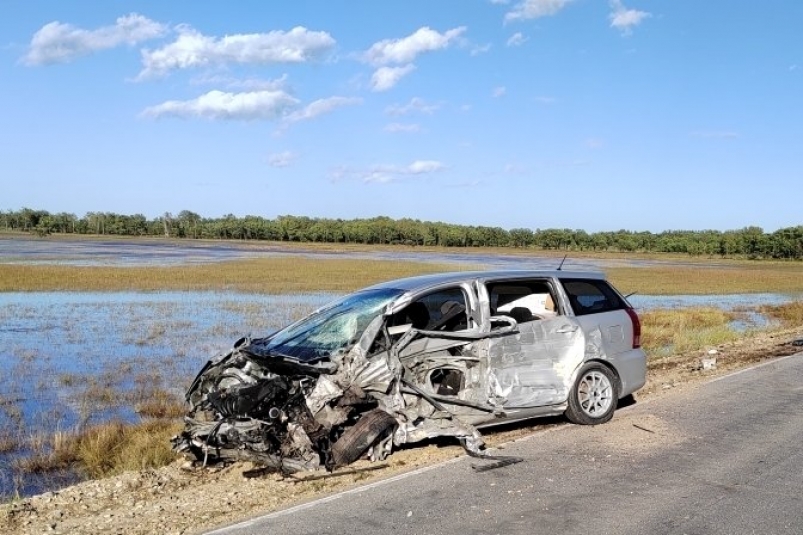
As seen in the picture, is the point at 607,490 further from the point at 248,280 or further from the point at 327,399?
the point at 248,280

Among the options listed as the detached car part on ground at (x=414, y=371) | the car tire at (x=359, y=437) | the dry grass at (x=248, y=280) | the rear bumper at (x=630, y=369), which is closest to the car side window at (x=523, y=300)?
the detached car part on ground at (x=414, y=371)

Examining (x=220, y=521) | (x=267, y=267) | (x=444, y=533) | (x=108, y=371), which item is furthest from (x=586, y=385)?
(x=267, y=267)

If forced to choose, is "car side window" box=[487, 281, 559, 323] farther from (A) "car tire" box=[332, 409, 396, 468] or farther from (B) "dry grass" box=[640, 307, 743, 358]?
(B) "dry grass" box=[640, 307, 743, 358]

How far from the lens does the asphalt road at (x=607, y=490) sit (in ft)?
17.4

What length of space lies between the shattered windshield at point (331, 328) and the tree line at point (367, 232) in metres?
137

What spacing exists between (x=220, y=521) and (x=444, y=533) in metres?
1.65

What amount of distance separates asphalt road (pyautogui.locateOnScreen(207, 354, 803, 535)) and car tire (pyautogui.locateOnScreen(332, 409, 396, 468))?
543mm

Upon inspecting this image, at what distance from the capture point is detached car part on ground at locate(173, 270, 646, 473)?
22.1 ft

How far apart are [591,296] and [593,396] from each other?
1.19 m

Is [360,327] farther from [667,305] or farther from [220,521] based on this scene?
[667,305]

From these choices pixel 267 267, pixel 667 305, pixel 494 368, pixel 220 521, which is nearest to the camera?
pixel 220 521

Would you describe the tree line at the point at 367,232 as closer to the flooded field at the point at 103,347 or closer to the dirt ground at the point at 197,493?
the flooded field at the point at 103,347

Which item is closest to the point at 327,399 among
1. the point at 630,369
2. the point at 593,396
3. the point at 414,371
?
the point at 414,371

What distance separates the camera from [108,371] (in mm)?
14680
